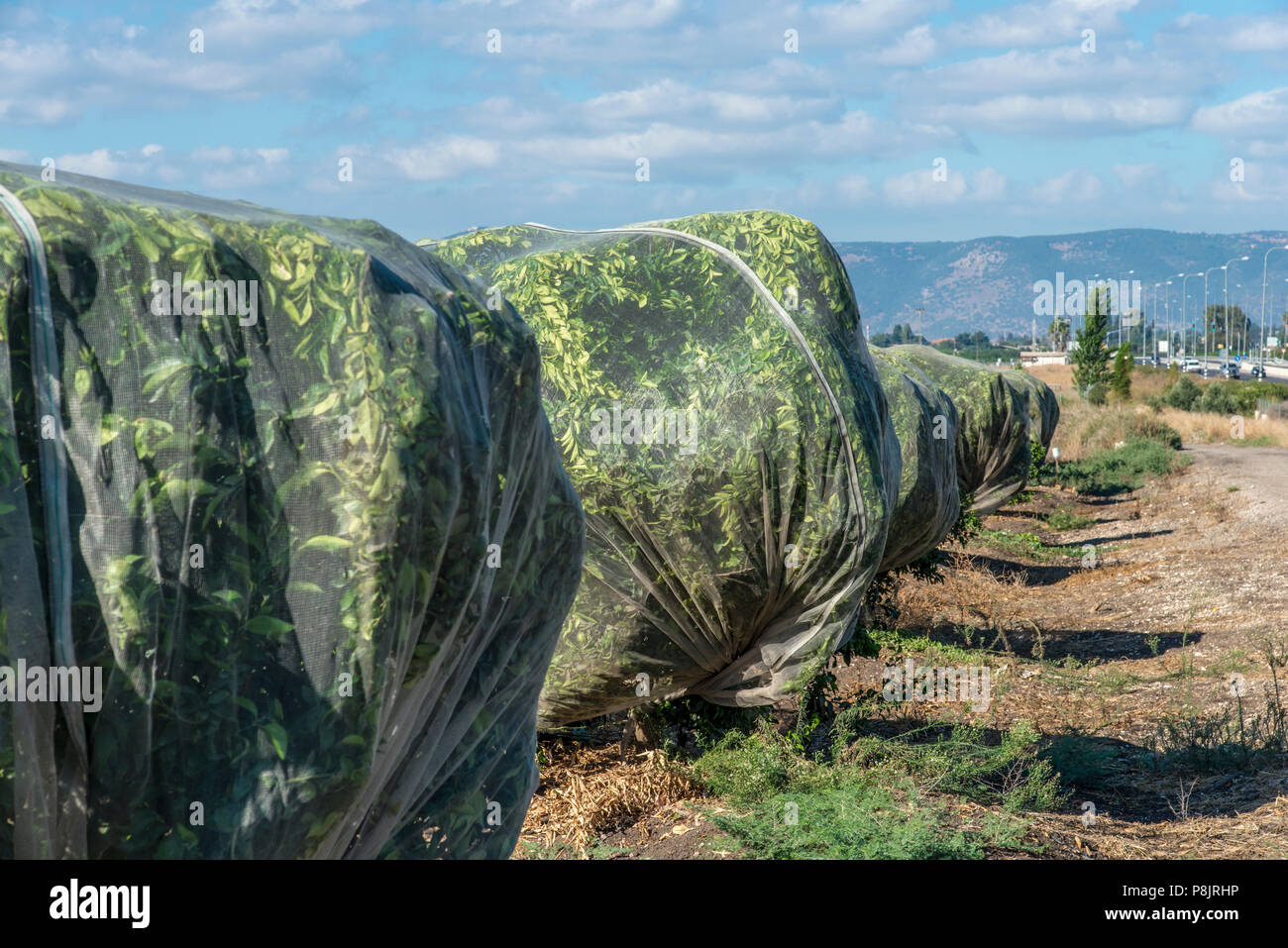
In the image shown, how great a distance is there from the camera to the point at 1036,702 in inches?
350

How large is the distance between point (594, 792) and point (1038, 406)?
71.0ft

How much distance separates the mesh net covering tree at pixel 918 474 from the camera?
923 cm

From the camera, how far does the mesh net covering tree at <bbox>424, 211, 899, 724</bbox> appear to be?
5109mm

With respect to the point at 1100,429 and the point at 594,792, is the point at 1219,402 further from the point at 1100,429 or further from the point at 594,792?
the point at 594,792

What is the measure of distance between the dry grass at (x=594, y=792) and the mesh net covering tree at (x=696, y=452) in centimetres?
53

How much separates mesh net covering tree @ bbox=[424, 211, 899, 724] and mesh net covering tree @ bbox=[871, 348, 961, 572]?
12.6 feet

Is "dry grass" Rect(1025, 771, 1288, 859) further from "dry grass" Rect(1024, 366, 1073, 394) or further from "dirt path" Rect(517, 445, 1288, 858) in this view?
"dry grass" Rect(1024, 366, 1073, 394)

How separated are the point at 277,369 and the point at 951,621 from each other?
11761 mm

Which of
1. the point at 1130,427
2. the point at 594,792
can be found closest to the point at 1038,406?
the point at 1130,427

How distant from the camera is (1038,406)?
978 inches

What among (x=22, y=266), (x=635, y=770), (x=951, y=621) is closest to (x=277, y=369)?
(x=22, y=266)
